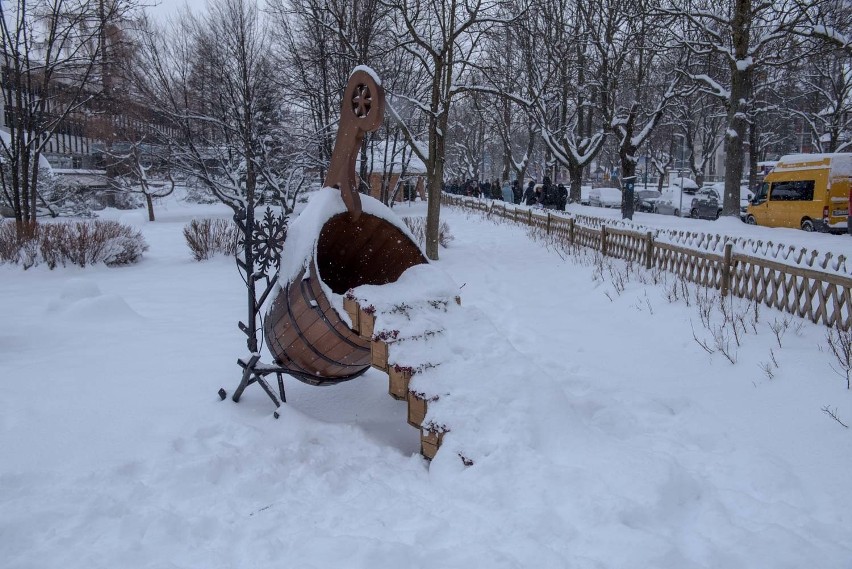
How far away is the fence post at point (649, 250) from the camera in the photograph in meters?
9.20

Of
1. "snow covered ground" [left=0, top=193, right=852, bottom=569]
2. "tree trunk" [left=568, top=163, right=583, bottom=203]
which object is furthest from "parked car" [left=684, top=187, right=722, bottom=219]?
"snow covered ground" [left=0, top=193, right=852, bottom=569]

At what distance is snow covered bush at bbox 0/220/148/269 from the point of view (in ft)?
34.2

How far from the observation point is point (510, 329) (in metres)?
6.98

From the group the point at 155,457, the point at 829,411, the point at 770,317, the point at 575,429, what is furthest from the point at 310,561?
the point at 770,317

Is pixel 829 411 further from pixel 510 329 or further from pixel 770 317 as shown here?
pixel 510 329

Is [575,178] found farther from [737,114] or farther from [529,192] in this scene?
[737,114]

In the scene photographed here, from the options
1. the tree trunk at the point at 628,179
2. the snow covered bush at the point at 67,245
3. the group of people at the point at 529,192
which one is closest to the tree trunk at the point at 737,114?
the tree trunk at the point at 628,179

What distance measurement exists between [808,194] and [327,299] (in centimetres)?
1690

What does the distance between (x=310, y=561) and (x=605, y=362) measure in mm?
4030

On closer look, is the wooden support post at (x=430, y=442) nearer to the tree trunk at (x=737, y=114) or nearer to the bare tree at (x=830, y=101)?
the tree trunk at (x=737, y=114)

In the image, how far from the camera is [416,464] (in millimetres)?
3473

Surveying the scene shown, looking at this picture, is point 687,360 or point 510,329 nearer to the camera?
point 687,360

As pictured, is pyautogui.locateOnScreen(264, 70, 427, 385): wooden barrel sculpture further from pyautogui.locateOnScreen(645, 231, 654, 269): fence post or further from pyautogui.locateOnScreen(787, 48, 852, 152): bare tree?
pyautogui.locateOnScreen(787, 48, 852, 152): bare tree

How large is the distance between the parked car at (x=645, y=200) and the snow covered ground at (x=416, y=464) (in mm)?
25206
